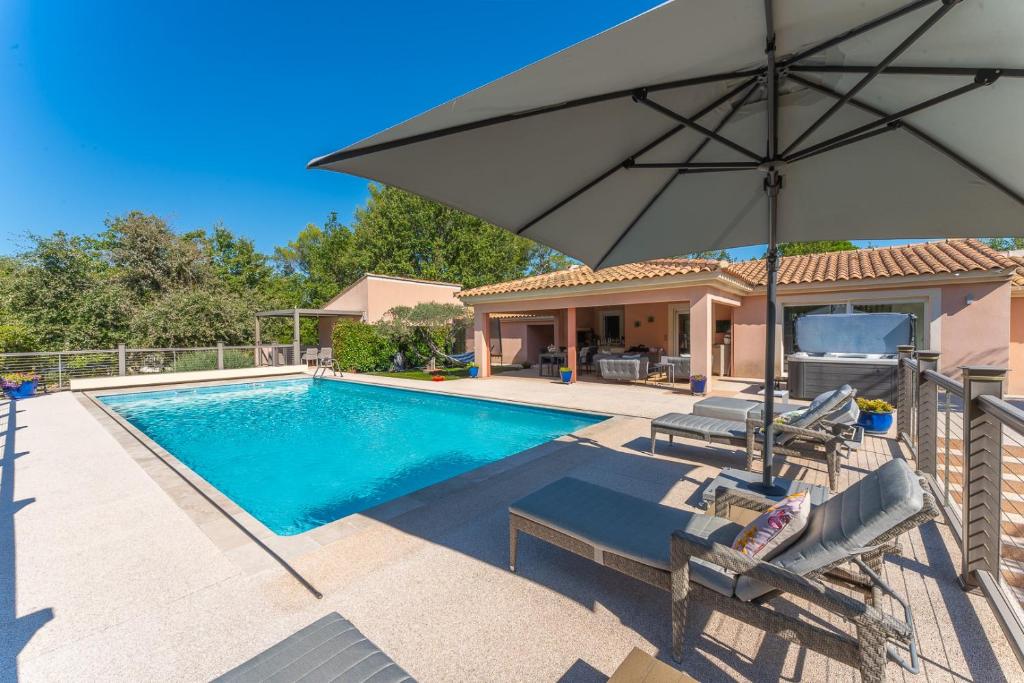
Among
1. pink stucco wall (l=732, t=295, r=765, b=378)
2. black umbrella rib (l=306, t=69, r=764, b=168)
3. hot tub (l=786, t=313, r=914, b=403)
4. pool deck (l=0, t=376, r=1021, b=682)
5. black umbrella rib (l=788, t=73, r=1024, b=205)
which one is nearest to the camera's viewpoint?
pool deck (l=0, t=376, r=1021, b=682)

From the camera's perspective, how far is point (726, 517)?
10.1ft

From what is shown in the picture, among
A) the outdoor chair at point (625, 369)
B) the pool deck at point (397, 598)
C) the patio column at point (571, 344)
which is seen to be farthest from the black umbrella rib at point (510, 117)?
the patio column at point (571, 344)

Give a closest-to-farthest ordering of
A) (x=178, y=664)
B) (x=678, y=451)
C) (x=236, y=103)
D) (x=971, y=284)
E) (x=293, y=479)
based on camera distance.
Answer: (x=178, y=664) < (x=678, y=451) < (x=293, y=479) < (x=971, y=284) < (x=236, y=103)

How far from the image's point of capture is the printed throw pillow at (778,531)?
2.12m

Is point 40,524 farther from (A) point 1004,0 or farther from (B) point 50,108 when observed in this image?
(B) point 50,108

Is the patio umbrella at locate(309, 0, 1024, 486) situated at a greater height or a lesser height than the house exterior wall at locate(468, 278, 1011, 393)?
greater

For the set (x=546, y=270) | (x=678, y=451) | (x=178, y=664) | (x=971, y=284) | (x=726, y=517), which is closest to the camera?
(x=178, y=664)

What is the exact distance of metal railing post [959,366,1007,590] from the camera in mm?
2492

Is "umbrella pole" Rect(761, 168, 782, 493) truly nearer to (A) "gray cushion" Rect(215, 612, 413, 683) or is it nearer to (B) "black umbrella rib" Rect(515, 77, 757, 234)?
(B) "black umbrella rib" Rect(515, 77, 757, 234)

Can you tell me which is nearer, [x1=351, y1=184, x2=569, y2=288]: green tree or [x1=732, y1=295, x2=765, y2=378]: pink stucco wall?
[x1=732, y1=295, x2=765, y2=378]: pink stucco wall

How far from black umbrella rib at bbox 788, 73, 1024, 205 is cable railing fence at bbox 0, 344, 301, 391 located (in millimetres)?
20306

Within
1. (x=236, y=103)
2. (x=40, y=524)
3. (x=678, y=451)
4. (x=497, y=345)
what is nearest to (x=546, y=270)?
(x=497, y=345)

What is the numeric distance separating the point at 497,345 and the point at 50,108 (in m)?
20.6

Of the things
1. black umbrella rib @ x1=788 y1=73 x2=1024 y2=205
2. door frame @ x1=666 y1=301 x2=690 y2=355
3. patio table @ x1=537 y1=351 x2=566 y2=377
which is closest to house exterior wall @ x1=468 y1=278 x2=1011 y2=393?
door frame @ x1=666 y1=301 x2=690 y2=355
